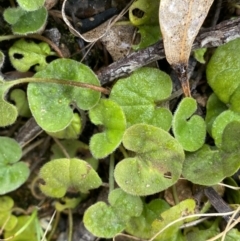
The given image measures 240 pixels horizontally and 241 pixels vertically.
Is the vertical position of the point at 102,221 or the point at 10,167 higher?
the point at 10,167

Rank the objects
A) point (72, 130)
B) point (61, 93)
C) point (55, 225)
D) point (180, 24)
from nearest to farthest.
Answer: point (180, 24), point (61, 93), point (72, 130), point (55, 225)

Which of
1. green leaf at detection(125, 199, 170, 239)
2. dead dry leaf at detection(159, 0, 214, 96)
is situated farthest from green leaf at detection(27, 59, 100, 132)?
green leaf at detection(125, 199, 170, 239)

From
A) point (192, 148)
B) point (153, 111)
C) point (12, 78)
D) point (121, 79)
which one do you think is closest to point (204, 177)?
point (192, 148)

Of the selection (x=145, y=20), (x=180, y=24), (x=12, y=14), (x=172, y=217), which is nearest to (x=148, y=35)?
(x=145, y=20)

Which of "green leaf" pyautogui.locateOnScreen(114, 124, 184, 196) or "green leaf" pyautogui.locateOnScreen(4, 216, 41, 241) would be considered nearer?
"green leaf" pyautogui.locateOnScreen(114, 124, 184, 196)

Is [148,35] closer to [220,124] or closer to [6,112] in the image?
[220,124]

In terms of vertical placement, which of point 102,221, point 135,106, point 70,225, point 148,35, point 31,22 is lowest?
point 70,225

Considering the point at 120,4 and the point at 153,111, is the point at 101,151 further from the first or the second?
the point at 120,4

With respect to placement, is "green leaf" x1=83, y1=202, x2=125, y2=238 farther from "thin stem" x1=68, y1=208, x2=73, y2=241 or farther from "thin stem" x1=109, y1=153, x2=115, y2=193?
"thin stem" x1=68, y1=208, x2=73, y2=241
